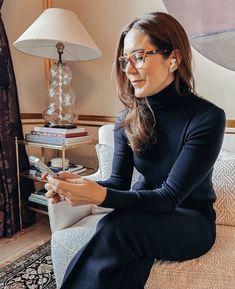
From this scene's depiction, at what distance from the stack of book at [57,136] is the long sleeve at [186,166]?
823mm

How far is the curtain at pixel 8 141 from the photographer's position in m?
1.74

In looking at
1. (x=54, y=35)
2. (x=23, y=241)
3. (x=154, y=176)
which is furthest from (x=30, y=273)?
(x=54, y=35)

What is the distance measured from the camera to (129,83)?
3.62 ft

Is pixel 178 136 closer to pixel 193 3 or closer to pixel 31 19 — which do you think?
pixel 193 3

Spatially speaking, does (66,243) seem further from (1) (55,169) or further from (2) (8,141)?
(2) (8,141)

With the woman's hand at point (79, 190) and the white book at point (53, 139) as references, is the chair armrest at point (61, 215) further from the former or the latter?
→ the white book at point (53, 139)

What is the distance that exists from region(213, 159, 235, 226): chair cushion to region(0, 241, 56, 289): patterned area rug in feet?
2.85

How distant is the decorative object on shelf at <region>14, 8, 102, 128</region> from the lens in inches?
63.5

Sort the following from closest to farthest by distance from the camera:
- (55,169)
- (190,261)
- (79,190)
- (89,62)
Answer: (79,190) < (190,261) < (55,169) < (89,62)

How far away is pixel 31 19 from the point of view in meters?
2.05

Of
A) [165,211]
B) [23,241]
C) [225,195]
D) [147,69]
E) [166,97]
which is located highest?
[147,69]

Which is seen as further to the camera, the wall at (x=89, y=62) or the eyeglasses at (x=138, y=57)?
the wall at (x=89, y=62)

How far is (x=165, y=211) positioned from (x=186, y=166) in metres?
0.16

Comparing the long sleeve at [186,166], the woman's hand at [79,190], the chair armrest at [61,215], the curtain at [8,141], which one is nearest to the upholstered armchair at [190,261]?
the chair armrest at [61,215]
